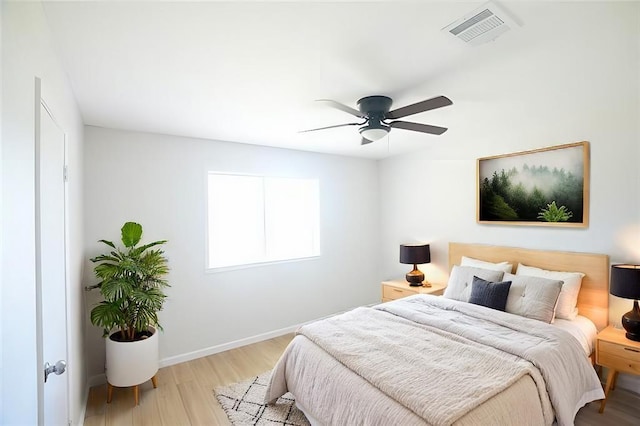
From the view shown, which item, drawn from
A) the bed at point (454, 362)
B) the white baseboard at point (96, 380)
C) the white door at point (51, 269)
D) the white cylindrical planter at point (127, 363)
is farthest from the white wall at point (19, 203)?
the white baseboard at point (96, 380)

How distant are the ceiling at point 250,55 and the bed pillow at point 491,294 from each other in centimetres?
167

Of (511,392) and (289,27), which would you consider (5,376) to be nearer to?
(289,27)

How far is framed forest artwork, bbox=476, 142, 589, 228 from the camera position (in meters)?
2.98

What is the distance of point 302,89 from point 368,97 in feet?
1.63

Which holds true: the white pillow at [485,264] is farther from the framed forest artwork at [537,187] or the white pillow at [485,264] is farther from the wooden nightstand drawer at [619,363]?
the wooden nightstand drawer at [619,363]

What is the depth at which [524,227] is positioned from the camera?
11.1 ft

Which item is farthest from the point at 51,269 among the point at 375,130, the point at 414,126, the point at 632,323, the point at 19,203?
the point at 632,323

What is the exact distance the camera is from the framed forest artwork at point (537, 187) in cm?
298

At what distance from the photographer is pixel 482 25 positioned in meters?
1.59

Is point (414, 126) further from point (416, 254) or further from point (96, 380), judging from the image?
point (96, 380)

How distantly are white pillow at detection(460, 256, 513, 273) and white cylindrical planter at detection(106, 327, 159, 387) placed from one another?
3412 mm

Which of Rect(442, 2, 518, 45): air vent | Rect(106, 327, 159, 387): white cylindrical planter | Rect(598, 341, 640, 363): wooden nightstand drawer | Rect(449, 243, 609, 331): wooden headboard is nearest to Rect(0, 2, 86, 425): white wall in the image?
Rect(106, 327, 159, 387): white cylindrical planter

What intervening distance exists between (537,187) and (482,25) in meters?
2.32

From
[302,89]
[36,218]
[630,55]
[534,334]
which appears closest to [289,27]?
[302,89]
